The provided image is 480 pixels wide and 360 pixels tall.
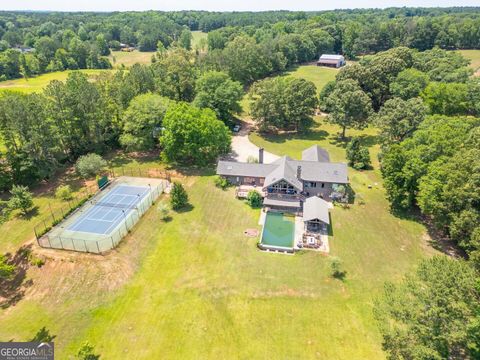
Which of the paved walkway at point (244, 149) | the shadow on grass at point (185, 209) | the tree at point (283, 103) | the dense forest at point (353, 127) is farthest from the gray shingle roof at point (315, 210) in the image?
the tree at point (283, 103)

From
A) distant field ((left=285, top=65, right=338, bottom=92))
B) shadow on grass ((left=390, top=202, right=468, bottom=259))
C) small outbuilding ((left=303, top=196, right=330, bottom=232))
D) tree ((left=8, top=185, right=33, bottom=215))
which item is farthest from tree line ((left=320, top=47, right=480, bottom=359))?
tree ((left=8, top=185, right=33, bottom=215))

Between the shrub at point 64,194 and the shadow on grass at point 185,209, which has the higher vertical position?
the shrub at point 64,194

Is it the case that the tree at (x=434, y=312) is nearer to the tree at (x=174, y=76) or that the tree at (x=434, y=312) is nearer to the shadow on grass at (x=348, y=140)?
the shadow on grass at (x=348, y=140)

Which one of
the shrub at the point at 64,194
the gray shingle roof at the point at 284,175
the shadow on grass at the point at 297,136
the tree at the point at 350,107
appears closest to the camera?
the gray shingle roof at the point at 284,175

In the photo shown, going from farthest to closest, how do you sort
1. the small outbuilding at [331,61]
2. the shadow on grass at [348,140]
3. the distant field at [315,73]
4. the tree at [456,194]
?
the small outbuilding at [331,61], the distant field at [315,73], the shadow on grass at [348,140], the tree at [456,194]

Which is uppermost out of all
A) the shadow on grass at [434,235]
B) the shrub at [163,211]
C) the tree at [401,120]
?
the tree at [401,120]

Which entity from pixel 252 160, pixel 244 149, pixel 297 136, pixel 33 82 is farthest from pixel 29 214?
pixel 33 82

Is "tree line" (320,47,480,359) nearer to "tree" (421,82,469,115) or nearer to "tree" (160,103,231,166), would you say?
"tree" (421,82,469,115)
